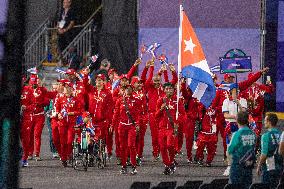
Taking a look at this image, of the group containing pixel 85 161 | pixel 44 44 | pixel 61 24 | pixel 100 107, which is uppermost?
pixel 61 24

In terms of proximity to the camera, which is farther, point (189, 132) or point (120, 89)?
point (189, 132)

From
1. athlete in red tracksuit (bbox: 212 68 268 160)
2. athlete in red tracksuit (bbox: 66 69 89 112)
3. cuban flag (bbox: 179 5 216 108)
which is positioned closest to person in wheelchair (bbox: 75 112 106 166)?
athlete in red tracksuit (bbox: 66 69 89 112)

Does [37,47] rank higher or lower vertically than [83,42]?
lower

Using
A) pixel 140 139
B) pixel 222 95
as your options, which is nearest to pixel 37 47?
pixel 140 139

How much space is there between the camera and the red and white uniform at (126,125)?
23094mm

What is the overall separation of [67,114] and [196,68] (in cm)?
311

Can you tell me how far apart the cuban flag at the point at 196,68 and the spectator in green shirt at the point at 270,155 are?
291 inches

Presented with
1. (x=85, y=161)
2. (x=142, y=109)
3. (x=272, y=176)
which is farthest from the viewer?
(x=142, y=109)

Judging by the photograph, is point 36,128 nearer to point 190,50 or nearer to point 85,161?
point 85,161

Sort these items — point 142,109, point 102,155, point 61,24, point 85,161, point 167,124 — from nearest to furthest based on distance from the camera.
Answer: point 167,124
point 85,161
point 142,109
point 102,155
point 61,24

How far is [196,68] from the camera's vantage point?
922 inches

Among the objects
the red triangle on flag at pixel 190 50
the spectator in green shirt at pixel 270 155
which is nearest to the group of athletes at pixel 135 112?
the red triangle on flag at pixel 190 50

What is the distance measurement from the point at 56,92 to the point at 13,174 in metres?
15.6

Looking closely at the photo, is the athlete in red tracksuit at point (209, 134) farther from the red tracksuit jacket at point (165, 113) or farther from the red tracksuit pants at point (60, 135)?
the red tracksuit pants at point (60, 135)
